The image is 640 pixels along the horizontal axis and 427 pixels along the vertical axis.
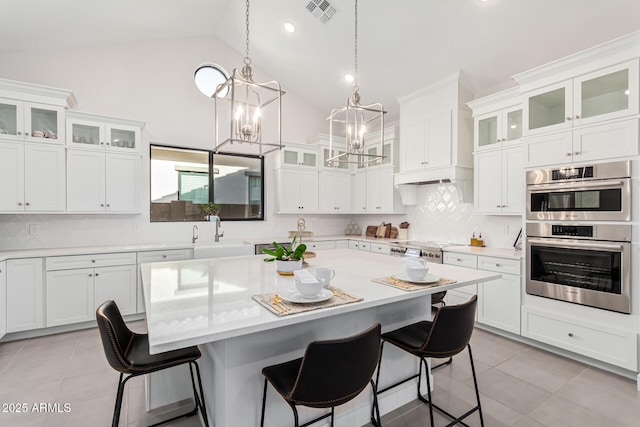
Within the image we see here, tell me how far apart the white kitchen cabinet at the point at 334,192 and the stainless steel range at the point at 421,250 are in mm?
1355

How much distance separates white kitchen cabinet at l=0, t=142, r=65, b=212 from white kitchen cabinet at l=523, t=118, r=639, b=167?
502 cm

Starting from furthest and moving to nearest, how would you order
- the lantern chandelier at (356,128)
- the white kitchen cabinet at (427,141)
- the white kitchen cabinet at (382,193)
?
1. the white kitchen cabinet at (382,193)
2. the white kitchen cabinet at (427,141)
3. the lantern chandelier at (356,128)

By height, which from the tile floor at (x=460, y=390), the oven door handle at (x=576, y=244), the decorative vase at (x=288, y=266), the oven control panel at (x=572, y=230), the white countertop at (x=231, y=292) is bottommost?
the tile floor at (x=460, y=390)

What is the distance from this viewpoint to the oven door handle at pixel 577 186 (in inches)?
101

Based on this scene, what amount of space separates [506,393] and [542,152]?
218 centimetres

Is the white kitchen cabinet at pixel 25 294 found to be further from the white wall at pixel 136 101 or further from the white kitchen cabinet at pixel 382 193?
the white kitchen cabinet at pixel 382 193

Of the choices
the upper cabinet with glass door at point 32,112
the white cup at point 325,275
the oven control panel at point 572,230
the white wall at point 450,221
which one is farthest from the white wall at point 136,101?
the oven control panel at point 572,230

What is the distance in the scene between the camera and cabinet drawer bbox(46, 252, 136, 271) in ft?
11.1

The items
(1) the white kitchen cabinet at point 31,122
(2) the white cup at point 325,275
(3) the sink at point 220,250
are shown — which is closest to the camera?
(2) the white cup at point 325,275

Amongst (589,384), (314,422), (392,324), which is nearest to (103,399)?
(314,422)

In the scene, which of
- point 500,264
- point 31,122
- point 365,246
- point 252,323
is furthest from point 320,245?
point 252,323

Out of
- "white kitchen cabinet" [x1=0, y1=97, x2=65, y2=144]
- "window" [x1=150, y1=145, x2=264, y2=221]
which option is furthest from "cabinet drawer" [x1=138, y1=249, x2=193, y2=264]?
"white kitchen cabinet" [x1=0, y1=97, x2=65, y2=144]

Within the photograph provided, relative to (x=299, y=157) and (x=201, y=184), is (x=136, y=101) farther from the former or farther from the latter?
(x=299, y=157)

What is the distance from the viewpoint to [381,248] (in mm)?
4816
